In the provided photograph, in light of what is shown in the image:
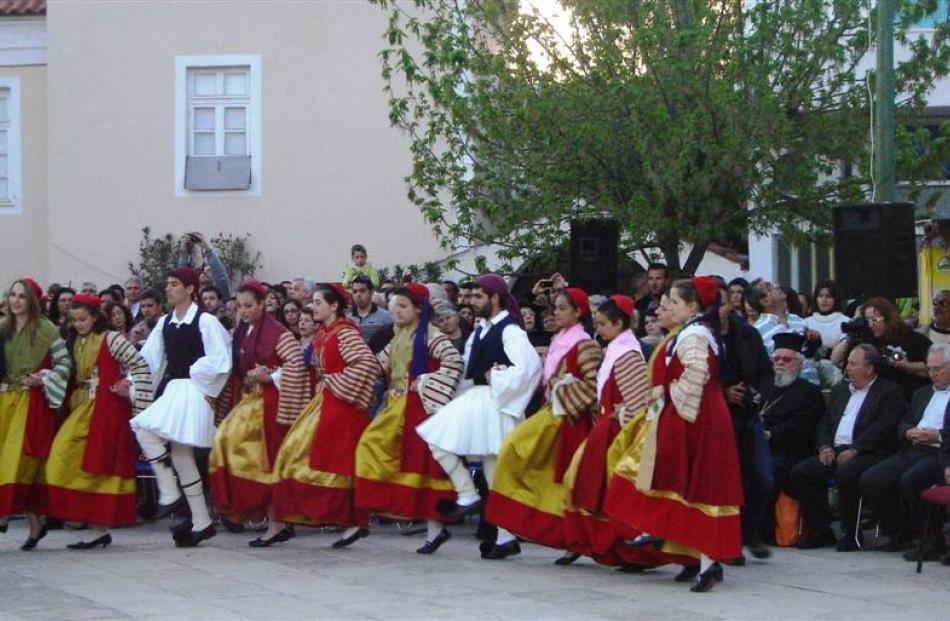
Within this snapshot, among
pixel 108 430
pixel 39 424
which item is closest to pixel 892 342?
pixel 108 430

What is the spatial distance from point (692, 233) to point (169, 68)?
36.9 ft

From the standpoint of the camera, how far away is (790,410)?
42.9ft

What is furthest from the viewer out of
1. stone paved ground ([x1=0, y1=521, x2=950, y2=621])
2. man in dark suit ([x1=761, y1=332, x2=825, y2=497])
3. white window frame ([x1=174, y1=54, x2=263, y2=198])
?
white window frame ([x1=174, y1=54, x2=263, y2=198])

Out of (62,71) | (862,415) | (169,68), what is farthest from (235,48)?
(862,415)

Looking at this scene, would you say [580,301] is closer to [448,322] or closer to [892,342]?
[448,322]

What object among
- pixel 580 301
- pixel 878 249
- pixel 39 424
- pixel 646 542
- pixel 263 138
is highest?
pixel 263 138

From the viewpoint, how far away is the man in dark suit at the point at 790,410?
1308 centimetres

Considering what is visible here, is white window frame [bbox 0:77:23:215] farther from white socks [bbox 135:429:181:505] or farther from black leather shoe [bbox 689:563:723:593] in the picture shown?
black leather shoe [bbox 689:563:723:593]

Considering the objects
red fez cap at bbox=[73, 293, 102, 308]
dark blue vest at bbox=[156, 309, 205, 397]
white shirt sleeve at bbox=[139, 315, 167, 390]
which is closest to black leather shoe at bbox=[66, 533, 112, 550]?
white shirt sleeve at bbox=[139, 315, 167, 390]

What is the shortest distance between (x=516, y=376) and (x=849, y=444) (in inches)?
107

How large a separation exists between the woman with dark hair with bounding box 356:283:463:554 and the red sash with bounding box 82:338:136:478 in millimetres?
1828

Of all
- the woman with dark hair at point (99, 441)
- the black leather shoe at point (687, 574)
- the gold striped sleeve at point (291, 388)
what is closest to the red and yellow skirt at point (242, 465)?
the gold striped sleeve at point (291, 388)

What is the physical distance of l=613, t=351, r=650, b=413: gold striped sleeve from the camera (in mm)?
10891

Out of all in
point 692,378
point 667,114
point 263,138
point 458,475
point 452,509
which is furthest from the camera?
point 263,138
